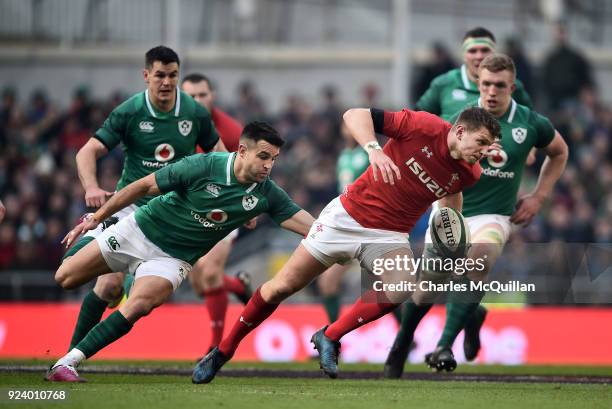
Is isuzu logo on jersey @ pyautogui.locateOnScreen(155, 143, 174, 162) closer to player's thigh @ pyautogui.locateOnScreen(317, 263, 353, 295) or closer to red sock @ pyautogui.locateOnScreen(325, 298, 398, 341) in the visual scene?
red sock @ pyautogui.locateOnScreen(325, 298, 398, 341)

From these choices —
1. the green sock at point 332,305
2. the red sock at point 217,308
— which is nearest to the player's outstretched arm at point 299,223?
the red sock at point 217,308

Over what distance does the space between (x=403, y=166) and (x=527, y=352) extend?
6740 millimetres

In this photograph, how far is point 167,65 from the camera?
34.2 ft

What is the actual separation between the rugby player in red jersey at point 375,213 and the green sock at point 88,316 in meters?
1.40

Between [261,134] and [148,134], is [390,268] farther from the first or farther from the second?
[148,134]

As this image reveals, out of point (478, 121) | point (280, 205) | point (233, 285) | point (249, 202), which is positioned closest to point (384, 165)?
point (478, 121)

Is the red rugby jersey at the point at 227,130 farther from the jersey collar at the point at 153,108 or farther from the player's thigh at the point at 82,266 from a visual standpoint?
the player's thigh at the point at 82,266

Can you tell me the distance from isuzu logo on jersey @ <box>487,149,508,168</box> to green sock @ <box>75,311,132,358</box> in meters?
3.62

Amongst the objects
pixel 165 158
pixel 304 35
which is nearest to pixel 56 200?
pixel 304 35

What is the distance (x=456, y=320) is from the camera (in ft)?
35.3

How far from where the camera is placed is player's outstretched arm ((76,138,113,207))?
989cm

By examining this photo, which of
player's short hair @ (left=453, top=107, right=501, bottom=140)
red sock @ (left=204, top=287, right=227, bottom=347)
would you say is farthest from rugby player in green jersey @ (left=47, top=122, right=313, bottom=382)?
red sock @ (left=204, top=287, right=227, bottom=347)

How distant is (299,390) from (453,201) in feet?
6.39

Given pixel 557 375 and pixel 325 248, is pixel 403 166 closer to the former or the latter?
pixel 325 248
